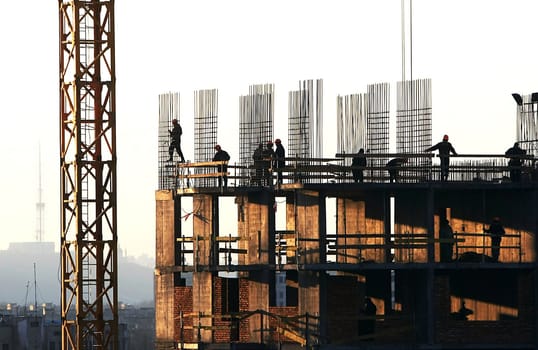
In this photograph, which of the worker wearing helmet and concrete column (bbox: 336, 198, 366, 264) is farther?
concrete column (bbox: 336, 198, 366, 264)

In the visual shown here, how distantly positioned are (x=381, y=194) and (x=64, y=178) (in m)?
14.1

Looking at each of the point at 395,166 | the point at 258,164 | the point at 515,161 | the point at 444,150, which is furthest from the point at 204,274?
the point at 515,161

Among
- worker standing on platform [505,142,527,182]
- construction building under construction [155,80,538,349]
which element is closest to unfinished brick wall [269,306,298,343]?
construction building under construction [155,80,538,349]

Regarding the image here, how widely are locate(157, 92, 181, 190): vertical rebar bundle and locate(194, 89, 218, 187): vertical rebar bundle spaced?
1187mm

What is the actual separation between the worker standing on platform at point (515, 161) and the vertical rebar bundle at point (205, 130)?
10.5 m

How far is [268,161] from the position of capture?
56.1 metres

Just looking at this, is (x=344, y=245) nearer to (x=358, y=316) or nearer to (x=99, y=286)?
(x=358, y=316)

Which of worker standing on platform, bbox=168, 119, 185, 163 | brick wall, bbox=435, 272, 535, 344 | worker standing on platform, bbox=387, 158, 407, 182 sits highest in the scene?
worker standing on platform, bbox=168, 119, 185, 163

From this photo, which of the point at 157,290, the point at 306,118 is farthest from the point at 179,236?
the point at 306,118

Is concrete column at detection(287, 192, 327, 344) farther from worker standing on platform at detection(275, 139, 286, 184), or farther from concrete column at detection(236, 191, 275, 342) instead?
concrete column at detection(236, 191, 275, 342)

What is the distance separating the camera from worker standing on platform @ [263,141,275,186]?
5548 cm

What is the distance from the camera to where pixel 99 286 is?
6366cm

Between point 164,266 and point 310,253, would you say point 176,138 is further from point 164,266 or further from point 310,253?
point 310,253

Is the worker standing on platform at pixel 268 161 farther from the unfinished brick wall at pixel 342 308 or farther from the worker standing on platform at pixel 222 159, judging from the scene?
the unfinished brick wall at pixel 342 308
